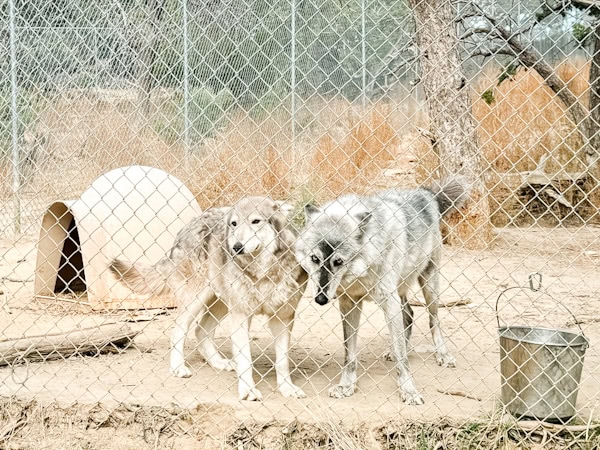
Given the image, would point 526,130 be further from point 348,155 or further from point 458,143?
point 348,155

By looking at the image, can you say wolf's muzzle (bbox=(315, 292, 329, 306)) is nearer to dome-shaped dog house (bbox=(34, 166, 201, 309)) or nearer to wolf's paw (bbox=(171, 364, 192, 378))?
wolf's paw (bbox=(171, 364, 192, 378))

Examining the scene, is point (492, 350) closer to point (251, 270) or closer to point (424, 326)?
point (424, 326)

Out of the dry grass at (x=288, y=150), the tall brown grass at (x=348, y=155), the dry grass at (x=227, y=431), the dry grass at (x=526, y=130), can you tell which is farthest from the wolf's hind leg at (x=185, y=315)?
the dry grass at (x=526, y=130)

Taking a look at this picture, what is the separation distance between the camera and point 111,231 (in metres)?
5.62

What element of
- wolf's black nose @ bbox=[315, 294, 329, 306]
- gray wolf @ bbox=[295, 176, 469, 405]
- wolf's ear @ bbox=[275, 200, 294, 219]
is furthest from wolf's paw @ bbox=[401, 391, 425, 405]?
wolf's ear @ bbox=[275, 200, 294, 219]

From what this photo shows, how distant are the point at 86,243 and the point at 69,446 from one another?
2323 mm

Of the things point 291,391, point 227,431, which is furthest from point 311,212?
point 227,431

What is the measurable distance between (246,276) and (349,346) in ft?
2.42

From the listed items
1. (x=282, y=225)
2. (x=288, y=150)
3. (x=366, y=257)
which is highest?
(x=288, y=150)

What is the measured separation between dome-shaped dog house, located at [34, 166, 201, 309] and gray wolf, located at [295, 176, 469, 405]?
1.92 meters

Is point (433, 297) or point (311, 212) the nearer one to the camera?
point (311, 212)

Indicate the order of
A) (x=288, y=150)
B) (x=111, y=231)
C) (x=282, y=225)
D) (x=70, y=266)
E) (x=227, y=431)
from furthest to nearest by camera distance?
(x=288, y=150)
(x=70, y=266)
(x=111, y=231)
(x=282, y=225)
(x=227, y=431)

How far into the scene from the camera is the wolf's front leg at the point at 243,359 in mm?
3898

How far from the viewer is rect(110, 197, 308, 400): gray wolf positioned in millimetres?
4043
